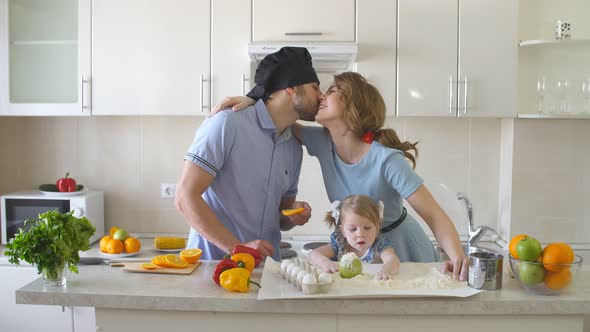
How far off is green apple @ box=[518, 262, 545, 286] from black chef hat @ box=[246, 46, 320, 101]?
0.95 metres

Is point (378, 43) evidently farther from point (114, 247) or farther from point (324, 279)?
point (324, 279)

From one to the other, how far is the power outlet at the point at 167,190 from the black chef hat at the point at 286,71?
1460mm

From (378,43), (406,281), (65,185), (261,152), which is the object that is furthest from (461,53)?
(65,185)

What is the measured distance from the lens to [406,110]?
2965mm

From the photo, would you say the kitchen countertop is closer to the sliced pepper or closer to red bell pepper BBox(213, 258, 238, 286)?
red bell pepper BBox(213, 258, 238, 286)

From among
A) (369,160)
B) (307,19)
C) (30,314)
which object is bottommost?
(30,314)

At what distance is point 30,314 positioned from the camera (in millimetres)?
2861

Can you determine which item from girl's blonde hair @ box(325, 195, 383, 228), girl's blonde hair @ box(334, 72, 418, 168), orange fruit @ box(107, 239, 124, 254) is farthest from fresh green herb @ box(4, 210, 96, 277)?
orange fruit @ box(107, 239, 124, 254)

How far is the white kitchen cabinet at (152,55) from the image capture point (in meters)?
2.98

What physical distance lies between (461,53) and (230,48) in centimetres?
112

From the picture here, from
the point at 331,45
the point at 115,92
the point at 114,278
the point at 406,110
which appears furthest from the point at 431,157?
the point at 114,278

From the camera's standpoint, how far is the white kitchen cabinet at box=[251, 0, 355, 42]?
292 cm

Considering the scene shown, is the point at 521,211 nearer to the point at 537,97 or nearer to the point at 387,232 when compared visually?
the point at 537,97

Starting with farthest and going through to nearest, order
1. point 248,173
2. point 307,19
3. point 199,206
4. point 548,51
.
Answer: point 548,51, point 307,19, point 248,173, point 199,206
